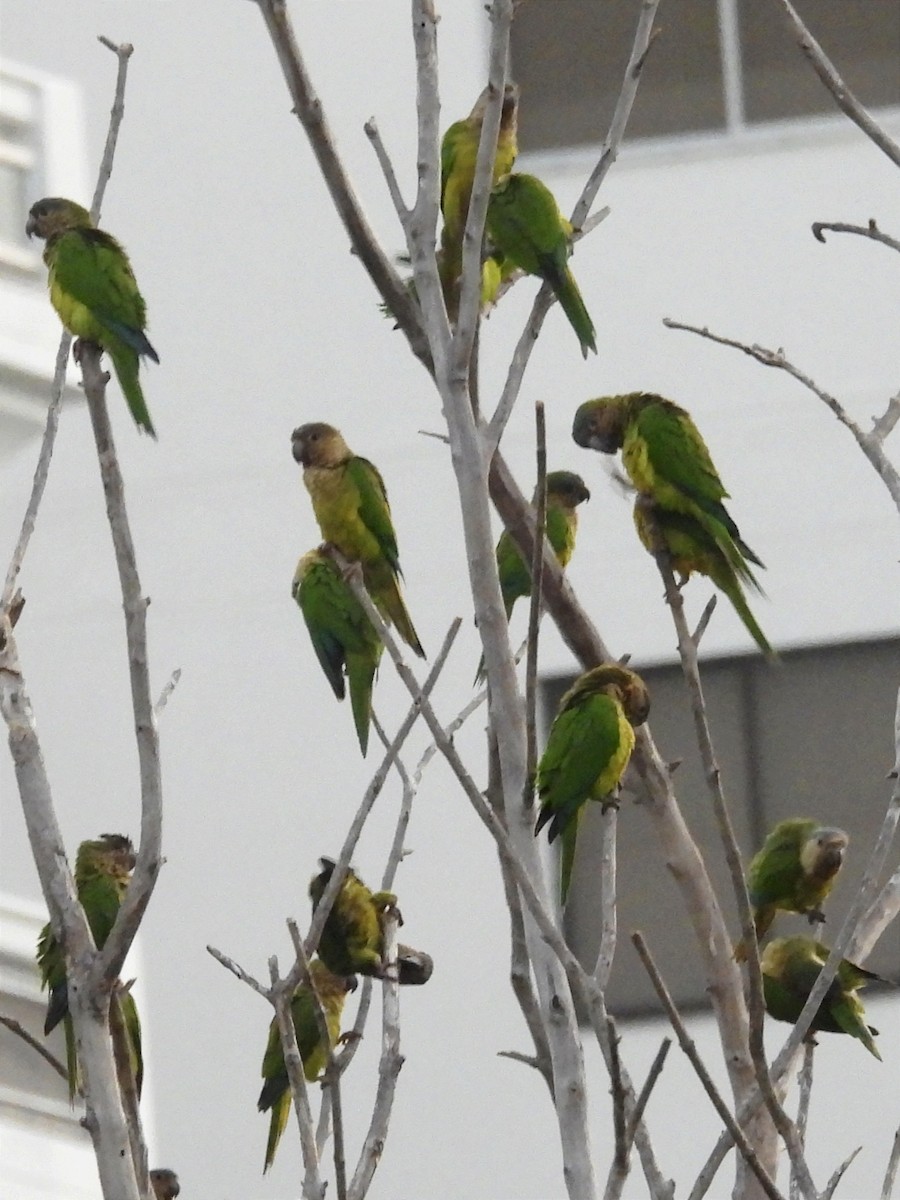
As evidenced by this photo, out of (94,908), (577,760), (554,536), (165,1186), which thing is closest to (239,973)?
(577,760)

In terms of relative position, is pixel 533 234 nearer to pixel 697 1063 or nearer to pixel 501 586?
pixel 501 586

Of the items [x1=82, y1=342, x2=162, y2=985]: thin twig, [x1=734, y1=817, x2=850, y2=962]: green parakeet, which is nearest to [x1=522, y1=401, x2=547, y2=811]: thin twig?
[x1=82, y1=342, x2=162, y2=985]: thin twig

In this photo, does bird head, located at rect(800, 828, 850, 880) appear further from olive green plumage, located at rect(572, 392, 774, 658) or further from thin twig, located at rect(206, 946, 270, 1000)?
thin twig, located at rect(206, 946, 270, 1000)

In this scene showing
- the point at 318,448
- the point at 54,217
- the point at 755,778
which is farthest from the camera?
the point at 755,778

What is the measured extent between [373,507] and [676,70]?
3599mm

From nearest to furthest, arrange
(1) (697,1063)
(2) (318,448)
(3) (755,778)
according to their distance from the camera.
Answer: (1) (697,1063), (2) (318,448), (3) (755,778)

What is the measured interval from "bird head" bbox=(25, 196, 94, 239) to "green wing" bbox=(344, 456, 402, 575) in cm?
70

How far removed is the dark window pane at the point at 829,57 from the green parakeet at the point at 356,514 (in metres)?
3.52

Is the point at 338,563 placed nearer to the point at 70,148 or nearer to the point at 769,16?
the point at 70,148

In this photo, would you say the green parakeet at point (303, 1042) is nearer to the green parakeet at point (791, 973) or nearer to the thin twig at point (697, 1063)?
the green parakeet at point (791, 973)

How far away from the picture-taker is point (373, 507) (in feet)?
15.2

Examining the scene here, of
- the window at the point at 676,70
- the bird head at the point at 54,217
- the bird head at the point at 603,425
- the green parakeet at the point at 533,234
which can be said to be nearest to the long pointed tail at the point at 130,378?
the bird head at the point at 54,217

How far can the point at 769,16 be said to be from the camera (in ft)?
25.6

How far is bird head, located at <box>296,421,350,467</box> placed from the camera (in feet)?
15.4
